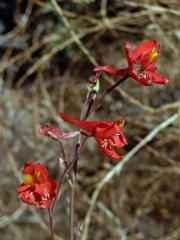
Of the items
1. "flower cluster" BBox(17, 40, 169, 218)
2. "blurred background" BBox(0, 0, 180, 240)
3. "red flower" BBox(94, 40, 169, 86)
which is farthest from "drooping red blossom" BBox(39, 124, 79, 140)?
"blurred background" BBox(0, 0, 180, 240)

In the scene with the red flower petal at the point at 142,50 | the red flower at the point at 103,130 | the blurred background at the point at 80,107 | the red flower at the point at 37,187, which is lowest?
the blurred background at the point at 80,107

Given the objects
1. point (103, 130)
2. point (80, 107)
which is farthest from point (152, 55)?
point (80, 107)

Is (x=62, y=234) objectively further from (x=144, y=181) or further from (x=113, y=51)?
(x=113, y=51)

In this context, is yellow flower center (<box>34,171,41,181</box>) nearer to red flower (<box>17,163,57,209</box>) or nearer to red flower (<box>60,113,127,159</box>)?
red flower (<box>17,163,57,209</box>)

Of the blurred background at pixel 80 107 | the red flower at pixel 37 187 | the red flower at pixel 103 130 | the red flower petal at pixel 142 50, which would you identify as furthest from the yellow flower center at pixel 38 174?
the blurred background at pixel 80 107

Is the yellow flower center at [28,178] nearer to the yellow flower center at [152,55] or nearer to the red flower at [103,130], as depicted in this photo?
the red flower at [103,130]

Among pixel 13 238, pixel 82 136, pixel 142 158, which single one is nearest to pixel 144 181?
pixel 142 158

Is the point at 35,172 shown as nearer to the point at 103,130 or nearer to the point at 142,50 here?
the point at 103,130
